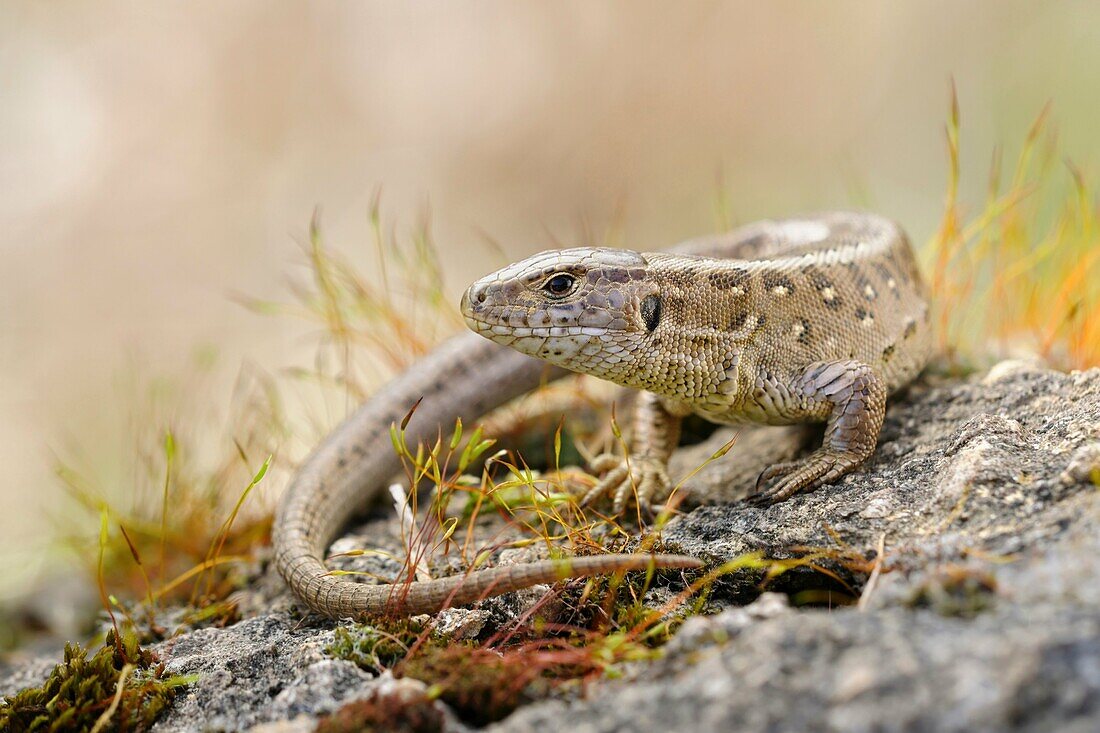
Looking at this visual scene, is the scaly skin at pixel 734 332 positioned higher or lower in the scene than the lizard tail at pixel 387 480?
higher

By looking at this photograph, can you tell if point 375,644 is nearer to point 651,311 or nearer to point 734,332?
point 651,311

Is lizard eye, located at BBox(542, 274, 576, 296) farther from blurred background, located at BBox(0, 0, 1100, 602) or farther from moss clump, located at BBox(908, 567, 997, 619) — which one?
blurred background, located at BBox(0, 0, 1100, 602)

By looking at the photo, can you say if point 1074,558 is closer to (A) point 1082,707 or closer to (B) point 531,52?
(A) point 1082,707

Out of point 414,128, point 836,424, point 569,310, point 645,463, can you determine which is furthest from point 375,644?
point 414,128

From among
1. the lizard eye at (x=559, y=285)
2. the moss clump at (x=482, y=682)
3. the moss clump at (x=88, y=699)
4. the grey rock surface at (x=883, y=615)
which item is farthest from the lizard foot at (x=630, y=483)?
the moss clump at (x=88, y=699)

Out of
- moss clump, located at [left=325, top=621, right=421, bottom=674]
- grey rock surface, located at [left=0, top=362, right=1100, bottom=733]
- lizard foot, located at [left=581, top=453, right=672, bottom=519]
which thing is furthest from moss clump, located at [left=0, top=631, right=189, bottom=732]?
lizard foot, located at [left=581, top=453, right=672, bottom=519]

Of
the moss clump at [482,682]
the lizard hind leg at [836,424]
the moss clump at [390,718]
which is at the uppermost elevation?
the lizard hind leg at [836,424]

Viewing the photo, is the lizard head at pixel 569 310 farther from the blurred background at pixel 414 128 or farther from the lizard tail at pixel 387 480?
the blurred background at pixel 414 128

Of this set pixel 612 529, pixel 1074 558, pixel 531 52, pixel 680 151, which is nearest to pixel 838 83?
pixel 680 151
